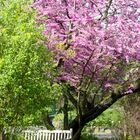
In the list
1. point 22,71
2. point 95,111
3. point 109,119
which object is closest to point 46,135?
point 95,111

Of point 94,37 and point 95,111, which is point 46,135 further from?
point 94,37

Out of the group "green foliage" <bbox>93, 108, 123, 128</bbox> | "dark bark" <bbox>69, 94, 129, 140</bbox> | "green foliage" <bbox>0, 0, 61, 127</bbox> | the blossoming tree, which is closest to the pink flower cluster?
the blossoming tree

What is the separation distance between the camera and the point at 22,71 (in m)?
7.34

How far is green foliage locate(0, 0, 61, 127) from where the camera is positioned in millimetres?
7266

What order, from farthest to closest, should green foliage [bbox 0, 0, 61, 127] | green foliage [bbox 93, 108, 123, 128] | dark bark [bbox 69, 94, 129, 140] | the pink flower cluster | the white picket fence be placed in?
green foliage [bbox 93, 108, 123, 128]
the white picket fence
dark bark [bbox 69, 94, 129, 140]
the pink flower cluster
green foliage [bbox 0, 0, 61, 127]

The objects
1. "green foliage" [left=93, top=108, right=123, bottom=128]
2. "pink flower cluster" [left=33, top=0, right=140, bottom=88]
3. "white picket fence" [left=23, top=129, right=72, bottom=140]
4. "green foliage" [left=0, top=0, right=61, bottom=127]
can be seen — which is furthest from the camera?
"green foliage" [left=93, top=108, right=123, bottom=128]

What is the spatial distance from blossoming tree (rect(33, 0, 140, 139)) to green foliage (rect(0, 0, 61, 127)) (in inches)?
A: 84.5

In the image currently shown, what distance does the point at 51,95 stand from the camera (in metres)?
7.87

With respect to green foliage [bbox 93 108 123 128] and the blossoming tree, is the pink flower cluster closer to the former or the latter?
the blossoming tree

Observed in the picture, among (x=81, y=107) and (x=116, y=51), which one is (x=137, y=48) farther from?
(x=81, y=107)

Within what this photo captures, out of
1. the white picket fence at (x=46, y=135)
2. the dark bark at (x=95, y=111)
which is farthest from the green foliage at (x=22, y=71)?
the white picket fence at (x=46, y=135)

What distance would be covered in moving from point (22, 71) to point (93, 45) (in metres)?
3.12

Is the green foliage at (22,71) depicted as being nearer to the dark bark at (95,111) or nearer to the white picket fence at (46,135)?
the dark bark at (95,111)

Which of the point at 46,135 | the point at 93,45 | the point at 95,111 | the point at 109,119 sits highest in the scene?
the point at 93,45
